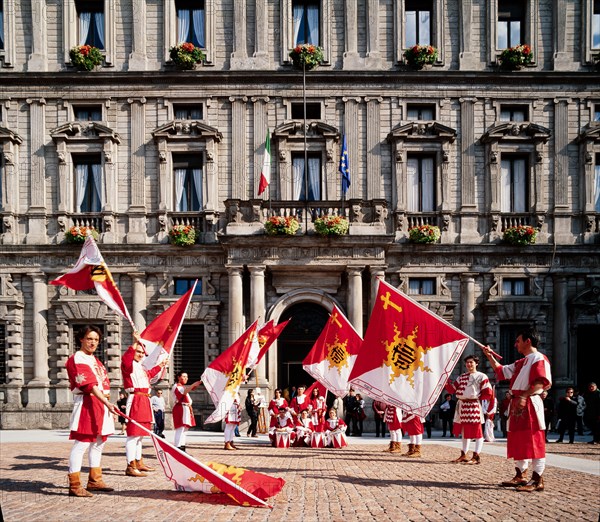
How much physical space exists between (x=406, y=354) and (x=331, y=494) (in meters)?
2.77

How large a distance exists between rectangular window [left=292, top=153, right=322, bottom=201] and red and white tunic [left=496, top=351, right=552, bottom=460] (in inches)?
680

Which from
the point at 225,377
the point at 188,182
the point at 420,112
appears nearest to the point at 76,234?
the point at 188,182

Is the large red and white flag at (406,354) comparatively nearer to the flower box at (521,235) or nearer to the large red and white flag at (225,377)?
the large red and white flag at (225,377)

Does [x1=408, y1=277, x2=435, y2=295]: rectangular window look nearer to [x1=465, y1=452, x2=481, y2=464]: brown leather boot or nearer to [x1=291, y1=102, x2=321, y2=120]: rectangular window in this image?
[x1=291, y1=102, x2=321, y2=120]: rectangular window

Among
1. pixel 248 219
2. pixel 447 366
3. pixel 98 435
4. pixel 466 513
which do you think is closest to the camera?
pixel 466 513

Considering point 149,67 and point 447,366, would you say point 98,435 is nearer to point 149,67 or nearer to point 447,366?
point 447,366

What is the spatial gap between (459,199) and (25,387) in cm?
1843

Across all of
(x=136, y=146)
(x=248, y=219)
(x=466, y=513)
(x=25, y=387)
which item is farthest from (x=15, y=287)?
(x=466, y=513)

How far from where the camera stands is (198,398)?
2583 cm

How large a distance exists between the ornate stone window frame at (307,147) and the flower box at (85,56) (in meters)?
7.65

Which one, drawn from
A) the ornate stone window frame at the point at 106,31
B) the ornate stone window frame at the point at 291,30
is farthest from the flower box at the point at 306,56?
the ornate stone window frame at the point at 106,31

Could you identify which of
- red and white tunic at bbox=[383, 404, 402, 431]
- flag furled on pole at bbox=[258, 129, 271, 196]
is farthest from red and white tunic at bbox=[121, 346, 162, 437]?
flag furled on pole at bbox=[258, 129, 271, 196]

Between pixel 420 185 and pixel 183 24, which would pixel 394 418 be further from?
pixel 183 24

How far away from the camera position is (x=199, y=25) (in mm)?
27438
